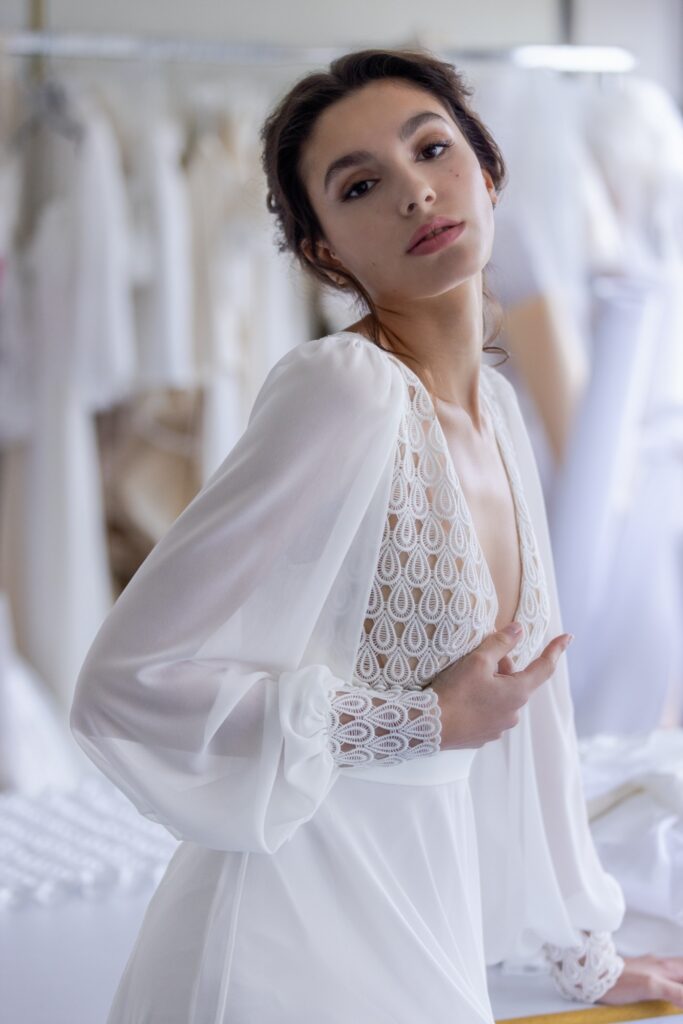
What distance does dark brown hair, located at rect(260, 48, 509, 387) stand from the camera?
1077mm

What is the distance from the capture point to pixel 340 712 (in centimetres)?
94

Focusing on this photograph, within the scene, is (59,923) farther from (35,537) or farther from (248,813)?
(35,537)

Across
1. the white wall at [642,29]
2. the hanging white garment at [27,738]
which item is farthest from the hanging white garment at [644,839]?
the white wall at [642,29]

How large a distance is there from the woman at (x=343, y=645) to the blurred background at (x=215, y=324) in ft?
5.68

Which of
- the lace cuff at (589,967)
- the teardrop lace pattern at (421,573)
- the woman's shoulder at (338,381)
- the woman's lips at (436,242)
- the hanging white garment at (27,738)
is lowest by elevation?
the hanging white garment at (27,738)

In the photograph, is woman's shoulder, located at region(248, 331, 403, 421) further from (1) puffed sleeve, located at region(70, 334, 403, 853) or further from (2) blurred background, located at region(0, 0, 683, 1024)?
(2) blurred background, located at region(0, 0, 683, 1024)

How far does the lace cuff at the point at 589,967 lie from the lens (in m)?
1.20

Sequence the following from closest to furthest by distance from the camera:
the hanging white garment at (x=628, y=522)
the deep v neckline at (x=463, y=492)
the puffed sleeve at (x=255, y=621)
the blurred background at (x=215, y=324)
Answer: the puffed sleeve at (x=255, y=621), the deep v neckline at (x=463, y=492), the hanging white garment at (x=628, y=522), the blurred background at (x=215, y=324)

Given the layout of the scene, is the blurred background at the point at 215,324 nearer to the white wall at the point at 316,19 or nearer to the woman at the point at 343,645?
the white wall at the point at 316,19

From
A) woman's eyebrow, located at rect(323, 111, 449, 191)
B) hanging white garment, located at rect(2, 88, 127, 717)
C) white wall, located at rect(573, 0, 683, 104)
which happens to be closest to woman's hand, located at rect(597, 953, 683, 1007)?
woman's eyebrow, located at rect(323, 111, 449, 191)

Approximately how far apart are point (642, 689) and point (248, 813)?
2.02 m

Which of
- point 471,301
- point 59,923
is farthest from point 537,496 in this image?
point 59,923

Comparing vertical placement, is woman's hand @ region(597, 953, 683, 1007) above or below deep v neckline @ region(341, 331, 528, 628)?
below

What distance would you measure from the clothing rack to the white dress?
2.60m
